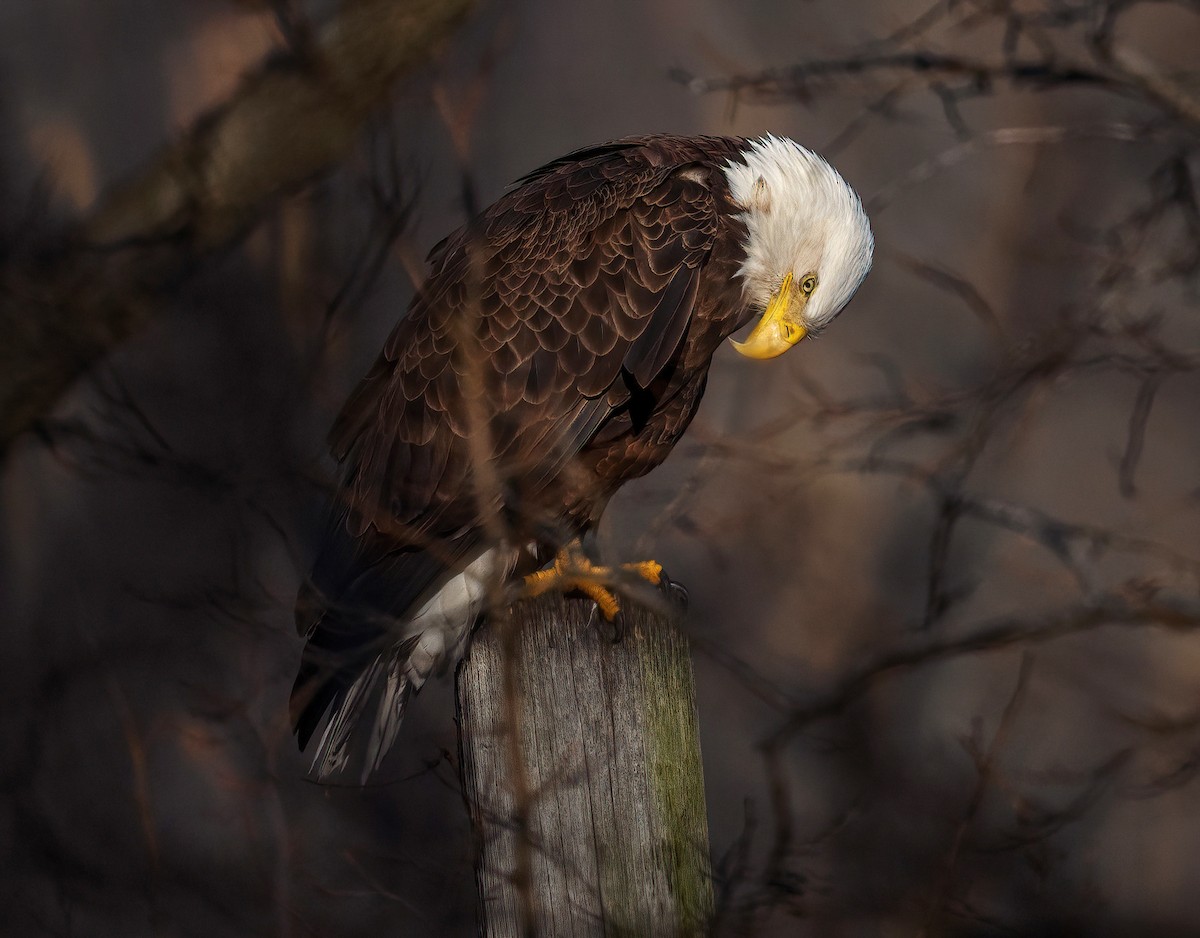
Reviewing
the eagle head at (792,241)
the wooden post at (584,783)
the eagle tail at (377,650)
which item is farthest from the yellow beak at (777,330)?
the wooden post at (584,783)

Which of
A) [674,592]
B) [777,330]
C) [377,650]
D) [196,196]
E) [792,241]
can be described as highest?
[196,196]

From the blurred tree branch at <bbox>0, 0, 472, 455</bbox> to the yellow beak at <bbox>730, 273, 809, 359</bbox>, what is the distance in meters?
1.95

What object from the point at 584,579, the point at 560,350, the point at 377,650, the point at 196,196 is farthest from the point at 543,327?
the point at 196,196

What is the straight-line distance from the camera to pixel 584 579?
2.06m

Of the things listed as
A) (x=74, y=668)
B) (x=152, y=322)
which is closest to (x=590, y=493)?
(x=152, y=322)

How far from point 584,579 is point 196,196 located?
306cm

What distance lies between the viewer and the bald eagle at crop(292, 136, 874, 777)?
2785 mm

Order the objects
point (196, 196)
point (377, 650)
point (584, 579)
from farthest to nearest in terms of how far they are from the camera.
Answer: point (196, 196), point (377, 650), point (584, 579)

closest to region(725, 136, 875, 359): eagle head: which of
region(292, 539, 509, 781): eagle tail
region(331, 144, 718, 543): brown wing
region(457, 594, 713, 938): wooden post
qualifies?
region(331, 144, 718, 543): brown wing

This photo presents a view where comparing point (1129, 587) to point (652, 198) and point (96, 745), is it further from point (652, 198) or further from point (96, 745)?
point (96, 745)

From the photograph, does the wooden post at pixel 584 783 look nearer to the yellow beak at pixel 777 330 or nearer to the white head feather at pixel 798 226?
the yellow beak at pixel 777 330

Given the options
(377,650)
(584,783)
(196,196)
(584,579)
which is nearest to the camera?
(584,783)

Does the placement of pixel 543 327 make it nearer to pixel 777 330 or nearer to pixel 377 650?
pixel 777 330

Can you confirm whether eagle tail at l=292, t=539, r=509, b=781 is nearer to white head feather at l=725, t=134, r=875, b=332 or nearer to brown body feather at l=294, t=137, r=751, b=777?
brown body feather at l=294, t=137, r=751, b=777
